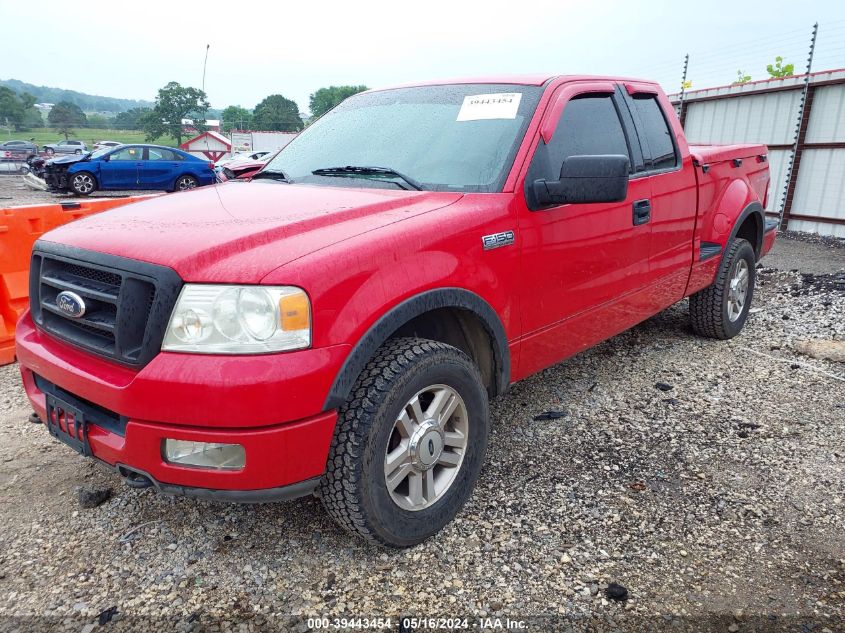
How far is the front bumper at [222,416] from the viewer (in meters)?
1.91

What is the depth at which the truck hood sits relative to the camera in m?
2.03

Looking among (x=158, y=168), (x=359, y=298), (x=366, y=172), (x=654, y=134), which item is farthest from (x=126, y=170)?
(x=359, y=298)

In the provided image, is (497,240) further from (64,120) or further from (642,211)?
(64,120)

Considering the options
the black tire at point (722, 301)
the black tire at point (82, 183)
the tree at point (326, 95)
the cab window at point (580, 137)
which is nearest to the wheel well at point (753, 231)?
the black tire at point (722, 301)

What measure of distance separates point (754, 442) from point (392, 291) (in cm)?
237

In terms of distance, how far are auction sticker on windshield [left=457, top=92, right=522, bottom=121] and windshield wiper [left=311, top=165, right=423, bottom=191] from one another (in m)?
0.46

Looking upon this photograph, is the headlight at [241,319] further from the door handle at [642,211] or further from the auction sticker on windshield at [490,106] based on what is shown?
the door handle at [642,211]

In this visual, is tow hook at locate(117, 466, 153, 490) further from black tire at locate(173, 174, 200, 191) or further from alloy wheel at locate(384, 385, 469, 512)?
black tire at locate(173, 174, 200, 191)

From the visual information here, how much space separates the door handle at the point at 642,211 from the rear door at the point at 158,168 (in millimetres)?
16480

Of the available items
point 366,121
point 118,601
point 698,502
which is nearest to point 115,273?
point 118,601

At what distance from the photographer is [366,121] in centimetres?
335

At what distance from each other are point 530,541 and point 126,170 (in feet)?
57.5

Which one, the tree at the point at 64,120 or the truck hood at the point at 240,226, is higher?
the tree at the point at 64,120

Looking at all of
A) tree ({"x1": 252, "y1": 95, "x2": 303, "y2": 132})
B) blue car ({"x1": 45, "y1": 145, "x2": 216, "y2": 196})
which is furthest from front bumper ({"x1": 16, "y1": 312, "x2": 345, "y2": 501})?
tree ({"x1": 252, "y1": 95, "x2": 303, "y2": 132})
